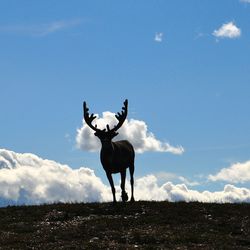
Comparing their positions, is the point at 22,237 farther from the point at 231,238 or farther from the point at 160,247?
the point at 231,238

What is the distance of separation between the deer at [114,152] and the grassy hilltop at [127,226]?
7.09 ft

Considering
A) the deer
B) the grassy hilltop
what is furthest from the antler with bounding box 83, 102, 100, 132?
the grassy hilltop

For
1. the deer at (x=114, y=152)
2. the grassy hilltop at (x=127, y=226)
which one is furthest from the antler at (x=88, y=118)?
the grassy hilltop at (x=127, y=226)

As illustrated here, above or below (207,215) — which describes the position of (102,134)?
above

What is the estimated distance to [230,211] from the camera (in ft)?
109

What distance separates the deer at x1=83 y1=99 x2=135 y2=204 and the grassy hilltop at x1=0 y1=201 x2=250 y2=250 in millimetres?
2160

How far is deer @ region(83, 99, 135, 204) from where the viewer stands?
35875mm

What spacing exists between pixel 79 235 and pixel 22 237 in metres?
2.78

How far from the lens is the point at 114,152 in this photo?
120 feet

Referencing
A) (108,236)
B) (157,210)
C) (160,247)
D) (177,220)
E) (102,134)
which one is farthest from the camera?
(102,134)

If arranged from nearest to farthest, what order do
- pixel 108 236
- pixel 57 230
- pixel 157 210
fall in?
pixel 108 236
pixel 57 230
pixel 157 210

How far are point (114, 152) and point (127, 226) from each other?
8.06 metres

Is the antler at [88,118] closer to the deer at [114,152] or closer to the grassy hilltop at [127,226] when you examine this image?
the deer at [114,152]

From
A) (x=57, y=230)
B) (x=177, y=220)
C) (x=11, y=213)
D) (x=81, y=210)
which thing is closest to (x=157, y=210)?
(x=177, y=220)
